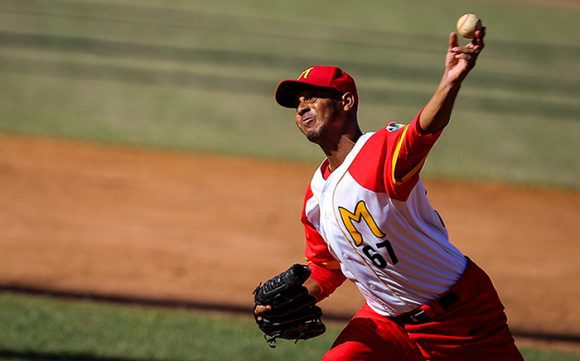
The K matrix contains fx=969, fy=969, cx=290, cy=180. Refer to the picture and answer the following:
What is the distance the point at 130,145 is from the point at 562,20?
13789 millimetres

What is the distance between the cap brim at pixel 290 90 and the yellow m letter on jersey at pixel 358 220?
1.96 feet

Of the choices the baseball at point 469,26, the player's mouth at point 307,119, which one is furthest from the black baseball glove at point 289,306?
the baseball at point 469,26

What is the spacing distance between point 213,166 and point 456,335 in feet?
23.5

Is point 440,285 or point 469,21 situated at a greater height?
point 469,21

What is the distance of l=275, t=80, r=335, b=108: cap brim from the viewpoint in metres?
4.47

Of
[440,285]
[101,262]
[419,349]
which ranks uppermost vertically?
[440,285]

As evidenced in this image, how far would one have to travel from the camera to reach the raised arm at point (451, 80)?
12.1 ft

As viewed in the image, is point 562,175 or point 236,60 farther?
point 236,60

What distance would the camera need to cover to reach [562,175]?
39.7ft

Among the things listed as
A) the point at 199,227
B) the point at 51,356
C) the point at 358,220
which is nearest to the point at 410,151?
the point at 358,220

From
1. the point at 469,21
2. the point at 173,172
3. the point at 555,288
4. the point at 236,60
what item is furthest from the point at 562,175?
the point at 469,21

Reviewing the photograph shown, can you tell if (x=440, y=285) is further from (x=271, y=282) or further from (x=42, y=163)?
(x=42, y=163)

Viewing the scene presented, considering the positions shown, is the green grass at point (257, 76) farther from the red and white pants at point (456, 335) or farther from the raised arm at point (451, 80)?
the raised arm at point (451, 80)

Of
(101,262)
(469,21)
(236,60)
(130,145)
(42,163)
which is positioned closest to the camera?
(469,21)
